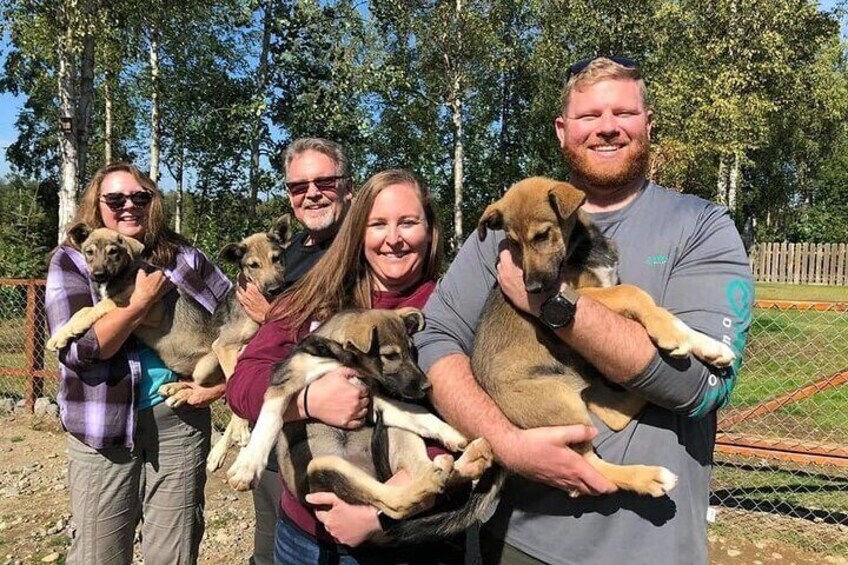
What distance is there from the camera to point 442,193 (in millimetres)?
29375

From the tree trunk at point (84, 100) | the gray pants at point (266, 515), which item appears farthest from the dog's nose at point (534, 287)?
the tree trunk at point (84, 100)

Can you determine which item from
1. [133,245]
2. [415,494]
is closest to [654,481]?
[415,494]

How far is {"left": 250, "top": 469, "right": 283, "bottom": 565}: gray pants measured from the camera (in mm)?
4160

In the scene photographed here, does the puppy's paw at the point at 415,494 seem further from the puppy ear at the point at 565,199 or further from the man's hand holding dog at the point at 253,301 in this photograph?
the man's hand holding dog at the point at 253,301

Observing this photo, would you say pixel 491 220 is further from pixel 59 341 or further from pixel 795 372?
pixel 795 372

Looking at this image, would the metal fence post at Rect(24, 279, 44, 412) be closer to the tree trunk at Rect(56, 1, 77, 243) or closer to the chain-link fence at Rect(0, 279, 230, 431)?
the chain-link fence at Rect(0, 279, 230, 431)

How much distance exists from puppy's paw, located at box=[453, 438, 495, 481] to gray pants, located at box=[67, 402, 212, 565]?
249 centimetres

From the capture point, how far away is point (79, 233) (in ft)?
14.6

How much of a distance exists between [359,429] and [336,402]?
28 centimetres

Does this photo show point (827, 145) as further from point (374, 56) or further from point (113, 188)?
point (113, 188)

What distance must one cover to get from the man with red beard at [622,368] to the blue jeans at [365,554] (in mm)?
208

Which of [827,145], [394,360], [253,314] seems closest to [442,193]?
[253,314]

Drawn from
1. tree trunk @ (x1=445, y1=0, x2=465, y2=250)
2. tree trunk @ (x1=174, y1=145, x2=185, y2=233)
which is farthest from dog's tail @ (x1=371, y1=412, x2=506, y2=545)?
tree trunk @ (x1=174, y1=145, x2=185, y2=233)

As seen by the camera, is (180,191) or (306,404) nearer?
(306,404)
